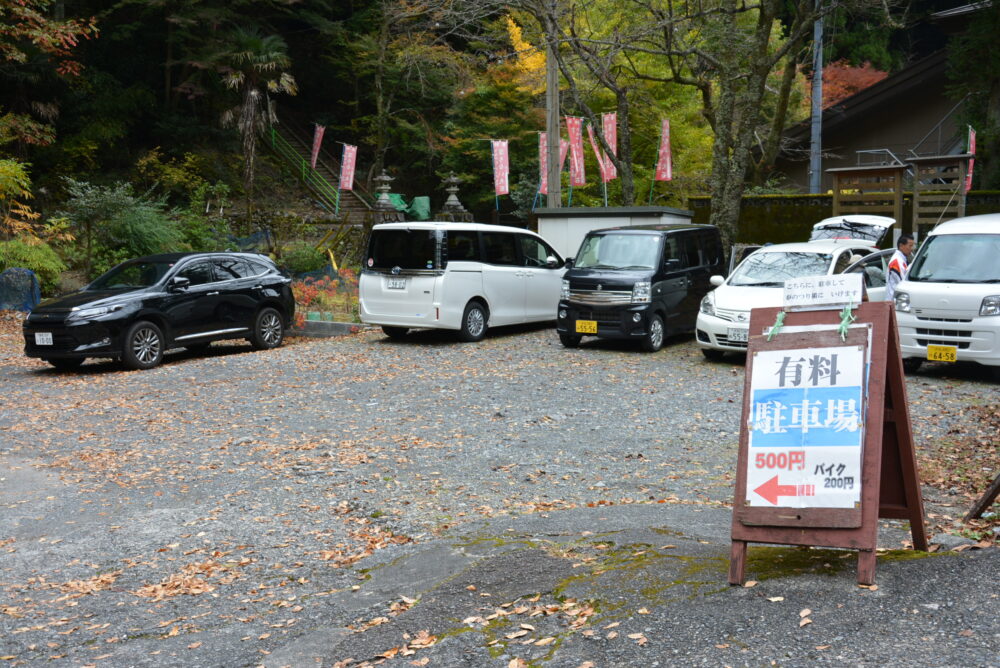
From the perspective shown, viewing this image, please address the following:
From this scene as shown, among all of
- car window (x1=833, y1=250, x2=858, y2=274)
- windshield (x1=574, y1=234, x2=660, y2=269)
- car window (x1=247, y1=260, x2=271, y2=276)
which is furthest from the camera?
car window (x1=247, y1=260, x2=271, y2=276)

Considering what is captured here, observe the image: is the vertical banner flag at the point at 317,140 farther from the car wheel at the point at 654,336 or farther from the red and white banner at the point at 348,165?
the car wheel at the point at 654,336

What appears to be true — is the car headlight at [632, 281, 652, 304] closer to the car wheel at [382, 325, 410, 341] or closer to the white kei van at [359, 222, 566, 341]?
the white kei van at [359, 222, 566, 341]

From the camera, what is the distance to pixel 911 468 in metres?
4.70

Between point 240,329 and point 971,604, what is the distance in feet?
42.1

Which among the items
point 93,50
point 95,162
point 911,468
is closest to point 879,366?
point 911,468

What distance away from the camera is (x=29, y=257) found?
20.7 metres

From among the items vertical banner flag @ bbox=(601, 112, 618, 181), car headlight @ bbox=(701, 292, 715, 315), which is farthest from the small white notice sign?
vertical banner flag @ bbox=(601, 112, 618, 181)

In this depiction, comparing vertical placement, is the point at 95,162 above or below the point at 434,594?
above

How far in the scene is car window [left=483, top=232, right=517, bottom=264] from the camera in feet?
50.6

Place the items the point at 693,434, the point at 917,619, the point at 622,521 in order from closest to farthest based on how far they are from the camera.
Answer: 1. the point at 917,619
2. the point at 622,521
3. the point at 693,434

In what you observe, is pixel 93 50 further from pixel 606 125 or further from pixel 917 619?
pixel 917 619

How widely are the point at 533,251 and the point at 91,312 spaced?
7.31m

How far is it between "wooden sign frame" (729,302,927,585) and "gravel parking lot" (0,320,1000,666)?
233 mm

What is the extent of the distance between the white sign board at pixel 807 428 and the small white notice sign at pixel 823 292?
240mm
